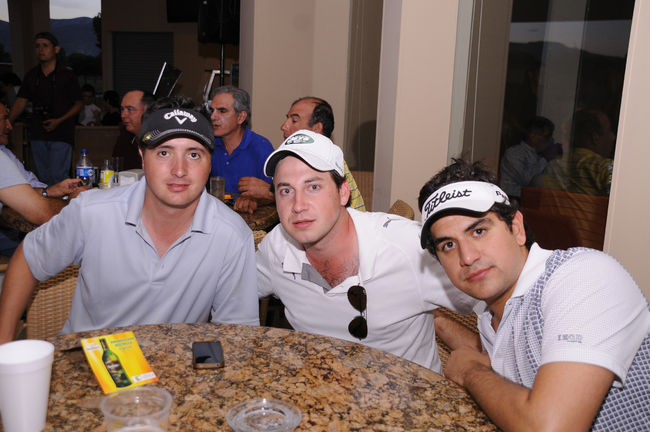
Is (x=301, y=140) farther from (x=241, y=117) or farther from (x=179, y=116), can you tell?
(x=241, y=117)

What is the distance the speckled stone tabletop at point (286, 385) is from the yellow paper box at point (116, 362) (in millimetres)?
26

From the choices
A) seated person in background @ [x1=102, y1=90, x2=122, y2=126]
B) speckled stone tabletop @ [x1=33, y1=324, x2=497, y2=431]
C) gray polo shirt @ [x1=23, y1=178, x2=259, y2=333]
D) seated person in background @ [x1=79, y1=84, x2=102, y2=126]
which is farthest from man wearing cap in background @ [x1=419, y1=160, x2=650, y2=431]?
seated person in background @ [x1=79, y1=84, x2=102, y2=126]

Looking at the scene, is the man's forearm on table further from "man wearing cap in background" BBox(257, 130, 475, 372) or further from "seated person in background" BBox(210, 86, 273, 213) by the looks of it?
"seated person in background" BBox(210, 86, 273, 213)

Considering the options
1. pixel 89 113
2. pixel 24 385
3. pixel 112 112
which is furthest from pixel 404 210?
pixel 89 113

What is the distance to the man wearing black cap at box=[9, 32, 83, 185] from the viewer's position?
6203mm

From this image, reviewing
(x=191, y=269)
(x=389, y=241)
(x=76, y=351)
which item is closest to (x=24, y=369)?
(x=76, y=351)

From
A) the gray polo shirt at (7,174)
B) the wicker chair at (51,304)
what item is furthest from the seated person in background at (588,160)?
the gray polo shirt at (7,174)

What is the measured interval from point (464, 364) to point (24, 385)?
992 millimetres

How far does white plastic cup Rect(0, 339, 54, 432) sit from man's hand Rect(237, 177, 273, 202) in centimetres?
252

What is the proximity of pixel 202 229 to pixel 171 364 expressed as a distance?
2.15 ft

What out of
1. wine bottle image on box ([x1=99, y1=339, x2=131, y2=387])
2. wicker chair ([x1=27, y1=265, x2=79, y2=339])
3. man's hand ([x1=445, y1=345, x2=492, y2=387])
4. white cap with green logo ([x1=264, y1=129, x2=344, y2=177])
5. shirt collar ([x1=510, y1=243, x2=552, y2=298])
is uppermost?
white cap with green logo ([x1=264, y1=129, x2=344, y2=177])

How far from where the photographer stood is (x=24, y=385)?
3.35 ft

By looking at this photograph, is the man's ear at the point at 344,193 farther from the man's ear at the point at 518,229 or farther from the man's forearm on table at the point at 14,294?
the man's forearm on table at the point at 14,294

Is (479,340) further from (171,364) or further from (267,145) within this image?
(267,145)
